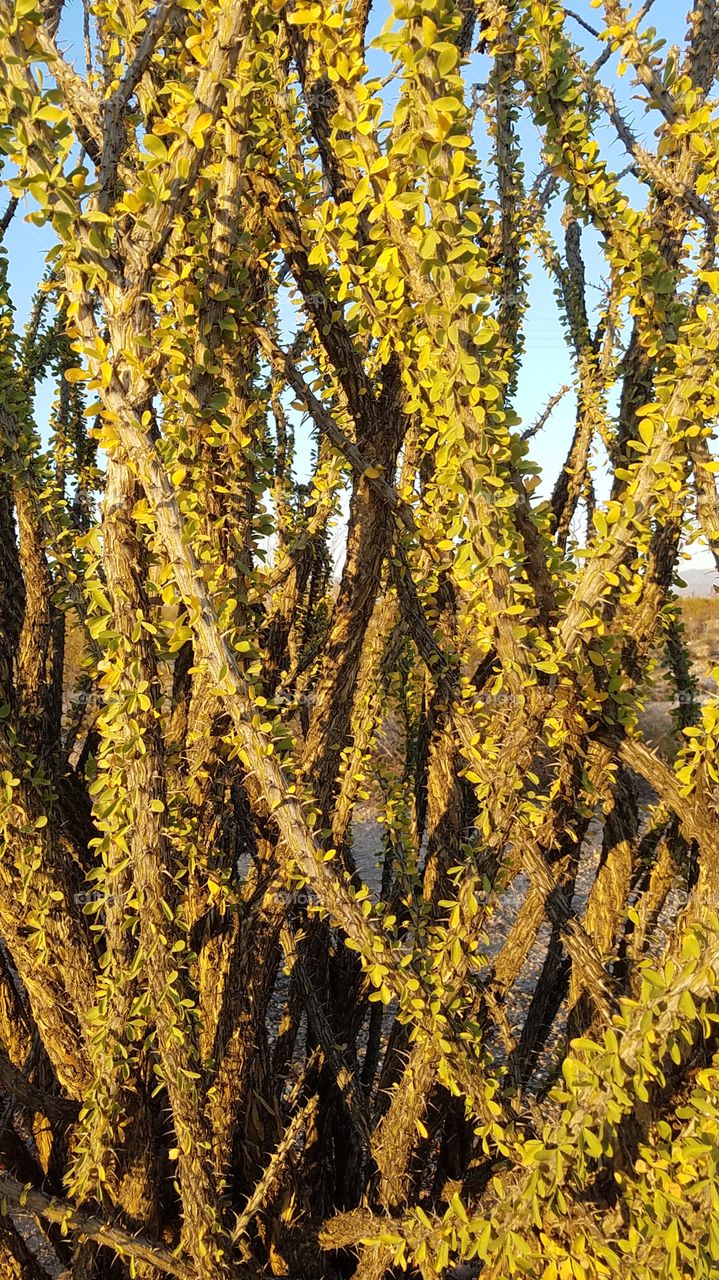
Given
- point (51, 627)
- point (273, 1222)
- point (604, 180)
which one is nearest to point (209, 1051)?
point (273, 1222)

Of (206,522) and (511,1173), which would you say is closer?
(511,1173)

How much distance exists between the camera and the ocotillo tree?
1.31 m

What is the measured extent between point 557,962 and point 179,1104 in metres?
1.26

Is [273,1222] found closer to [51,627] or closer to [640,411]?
[51,627]

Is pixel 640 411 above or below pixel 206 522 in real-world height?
above

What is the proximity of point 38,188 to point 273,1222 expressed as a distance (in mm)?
2299

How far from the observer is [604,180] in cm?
178

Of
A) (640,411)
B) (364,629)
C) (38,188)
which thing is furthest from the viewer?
(364,629)

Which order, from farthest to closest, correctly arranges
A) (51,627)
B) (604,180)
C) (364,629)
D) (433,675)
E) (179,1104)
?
(51,627) < (364,629) < (433,675) < (604,180) < (179,1104)

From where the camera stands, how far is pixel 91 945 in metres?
2.07

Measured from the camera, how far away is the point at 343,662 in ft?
6.93

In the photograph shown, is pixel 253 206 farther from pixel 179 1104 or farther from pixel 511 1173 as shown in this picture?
pixel 511 1173

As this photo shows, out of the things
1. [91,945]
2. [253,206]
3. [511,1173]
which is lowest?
[511,1173]

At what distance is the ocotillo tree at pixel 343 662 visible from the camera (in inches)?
51.6
